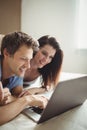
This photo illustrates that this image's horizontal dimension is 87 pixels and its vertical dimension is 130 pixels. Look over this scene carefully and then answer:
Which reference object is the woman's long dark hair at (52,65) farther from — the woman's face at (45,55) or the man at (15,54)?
the man at (15,54)

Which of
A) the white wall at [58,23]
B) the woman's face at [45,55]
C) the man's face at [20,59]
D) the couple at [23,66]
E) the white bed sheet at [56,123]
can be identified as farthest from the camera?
the white wall at [58,23]

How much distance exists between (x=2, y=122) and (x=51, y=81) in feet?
2.98

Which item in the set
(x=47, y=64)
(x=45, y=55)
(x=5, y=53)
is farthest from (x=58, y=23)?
(x=5, y=53)

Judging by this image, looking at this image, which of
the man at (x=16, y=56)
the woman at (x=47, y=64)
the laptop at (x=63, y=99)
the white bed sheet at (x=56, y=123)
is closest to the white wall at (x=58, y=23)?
the woman at (x=47, y=64)

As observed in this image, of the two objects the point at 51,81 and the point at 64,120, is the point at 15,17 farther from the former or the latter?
the point at 64,120

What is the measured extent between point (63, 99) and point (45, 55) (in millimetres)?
708

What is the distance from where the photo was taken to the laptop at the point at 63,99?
0.78 m

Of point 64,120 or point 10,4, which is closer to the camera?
point 64,120

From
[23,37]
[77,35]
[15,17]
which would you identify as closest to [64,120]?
[23,37]

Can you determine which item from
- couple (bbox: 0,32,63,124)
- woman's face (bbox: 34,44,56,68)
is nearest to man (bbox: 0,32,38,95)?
couple (bbox: 0,32,63,124)

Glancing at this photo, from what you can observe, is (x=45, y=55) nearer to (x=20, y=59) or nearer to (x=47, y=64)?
(x=47, y=64)

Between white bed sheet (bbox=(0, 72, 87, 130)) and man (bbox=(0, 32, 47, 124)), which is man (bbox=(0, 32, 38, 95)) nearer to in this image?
man (bbox=(0, 32, 47, 124))

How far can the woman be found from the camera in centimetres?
152

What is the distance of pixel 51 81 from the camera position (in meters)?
1.65
